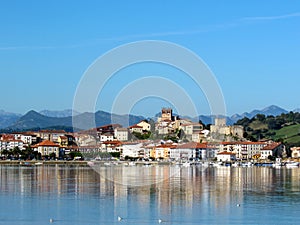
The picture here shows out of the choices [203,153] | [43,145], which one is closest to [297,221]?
[203,153]

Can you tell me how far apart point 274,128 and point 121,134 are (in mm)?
22900

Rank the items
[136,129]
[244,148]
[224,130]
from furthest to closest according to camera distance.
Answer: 1. [224,130]
2. [136,129]
3. [244,148]

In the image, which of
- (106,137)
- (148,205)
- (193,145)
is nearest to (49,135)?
(106,137)

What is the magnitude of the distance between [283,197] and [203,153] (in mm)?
52068

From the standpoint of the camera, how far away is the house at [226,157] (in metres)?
75.1

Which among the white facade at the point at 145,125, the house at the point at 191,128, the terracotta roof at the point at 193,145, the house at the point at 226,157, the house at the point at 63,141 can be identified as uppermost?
the white facade at the point at 145,125

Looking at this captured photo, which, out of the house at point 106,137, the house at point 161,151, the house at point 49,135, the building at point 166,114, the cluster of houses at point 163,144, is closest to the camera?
the house at point 161,151

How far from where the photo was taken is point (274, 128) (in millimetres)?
97250

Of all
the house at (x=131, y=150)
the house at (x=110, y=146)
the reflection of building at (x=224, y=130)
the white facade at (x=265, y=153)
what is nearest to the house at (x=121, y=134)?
the house at (x=131, y=150)

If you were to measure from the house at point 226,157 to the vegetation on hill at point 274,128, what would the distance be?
12.2 metres

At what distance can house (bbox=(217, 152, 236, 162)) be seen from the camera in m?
75.1

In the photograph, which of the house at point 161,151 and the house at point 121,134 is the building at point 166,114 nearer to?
the house at point 161,151

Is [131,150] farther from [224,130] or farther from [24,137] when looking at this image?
[24,137]

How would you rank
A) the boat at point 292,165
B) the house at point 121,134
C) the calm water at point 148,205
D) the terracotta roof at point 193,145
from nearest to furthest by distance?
the calm water at point 148,205
the boat at point 292,165
the terracotta roof at point 193,145
the house at point 121,134
